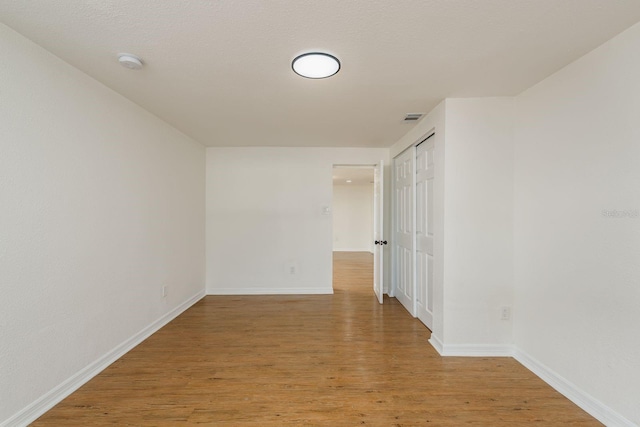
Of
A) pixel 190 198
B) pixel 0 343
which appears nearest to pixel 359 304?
pixel 190 198

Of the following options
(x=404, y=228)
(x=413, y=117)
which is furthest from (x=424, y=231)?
(x=413, y=117)

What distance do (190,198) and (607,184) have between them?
4.12 m

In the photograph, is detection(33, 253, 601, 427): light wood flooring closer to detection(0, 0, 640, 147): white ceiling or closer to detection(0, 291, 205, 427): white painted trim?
detection(0, 291, 205, 427): white painted trim

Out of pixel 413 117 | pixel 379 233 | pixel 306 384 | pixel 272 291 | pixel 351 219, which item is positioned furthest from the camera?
pixel 351 219

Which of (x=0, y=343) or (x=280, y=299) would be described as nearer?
(x=0, y=343)

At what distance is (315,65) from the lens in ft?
5.88

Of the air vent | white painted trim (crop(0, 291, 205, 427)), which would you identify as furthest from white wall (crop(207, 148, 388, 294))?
white painted trim (crop(0, 291, 205, 427))

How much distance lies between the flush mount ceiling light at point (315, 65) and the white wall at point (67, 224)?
5.31ft

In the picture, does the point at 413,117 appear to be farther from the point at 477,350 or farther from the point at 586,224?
the point at 477,350

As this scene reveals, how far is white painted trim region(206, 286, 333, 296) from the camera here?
13.8 feet

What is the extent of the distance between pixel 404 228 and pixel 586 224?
2.04 meters

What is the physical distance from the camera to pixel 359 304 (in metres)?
3.81

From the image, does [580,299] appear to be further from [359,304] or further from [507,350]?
[359,304]

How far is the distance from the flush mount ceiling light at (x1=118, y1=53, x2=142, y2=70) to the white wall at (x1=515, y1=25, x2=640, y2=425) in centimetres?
295
